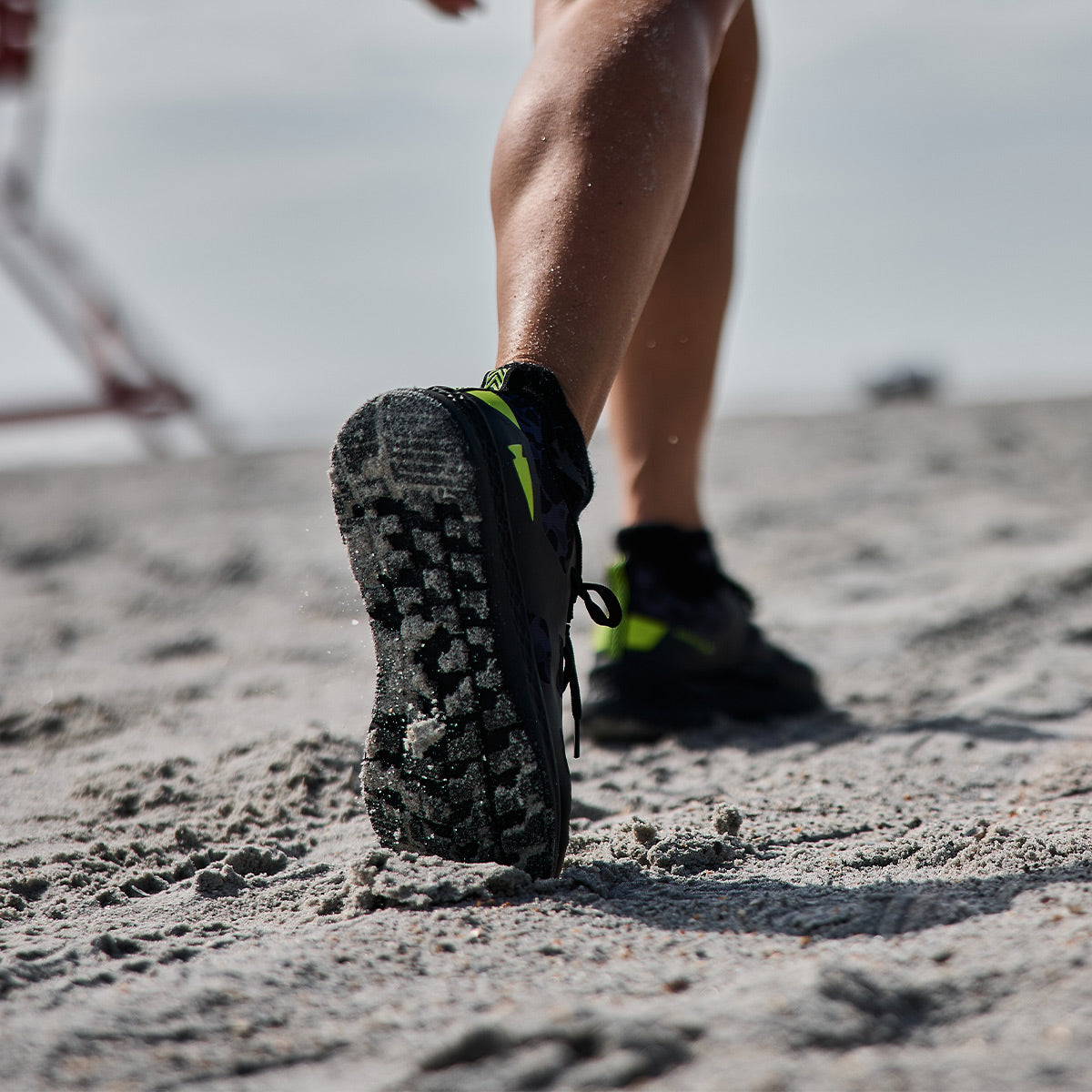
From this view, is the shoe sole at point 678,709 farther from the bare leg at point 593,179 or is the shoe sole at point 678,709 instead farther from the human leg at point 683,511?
the bare leg at point 593,179

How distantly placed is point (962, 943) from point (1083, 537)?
75.2 inches

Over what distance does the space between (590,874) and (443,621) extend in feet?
0.79

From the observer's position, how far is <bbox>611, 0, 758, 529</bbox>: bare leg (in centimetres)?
149

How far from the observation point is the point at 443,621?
0.87 m

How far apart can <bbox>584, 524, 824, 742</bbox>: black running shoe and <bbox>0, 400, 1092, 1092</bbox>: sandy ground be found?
0.16 ft

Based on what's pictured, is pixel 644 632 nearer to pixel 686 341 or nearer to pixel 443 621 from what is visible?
pixel 686 341

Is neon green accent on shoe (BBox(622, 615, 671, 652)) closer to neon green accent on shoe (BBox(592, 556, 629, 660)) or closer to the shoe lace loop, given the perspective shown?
neon green accent on shoe (BBox(592, 556, 629, 660))

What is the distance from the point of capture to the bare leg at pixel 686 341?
149 cm

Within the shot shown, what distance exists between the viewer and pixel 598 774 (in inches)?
52.2

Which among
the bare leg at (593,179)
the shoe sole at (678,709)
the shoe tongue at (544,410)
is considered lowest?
the shoe sole at (678,709)

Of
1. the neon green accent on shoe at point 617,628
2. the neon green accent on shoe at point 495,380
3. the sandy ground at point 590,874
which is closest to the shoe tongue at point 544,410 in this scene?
the neon green accent on shoe at point 495,380

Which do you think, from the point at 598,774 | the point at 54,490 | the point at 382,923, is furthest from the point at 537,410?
the point at 54,490

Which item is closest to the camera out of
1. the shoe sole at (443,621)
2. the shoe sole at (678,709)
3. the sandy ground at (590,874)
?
the sandy ground at (590,874)

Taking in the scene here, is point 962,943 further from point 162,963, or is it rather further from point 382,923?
point 162,963
